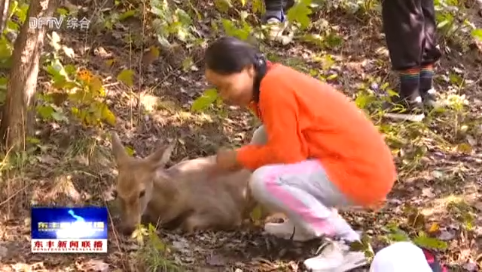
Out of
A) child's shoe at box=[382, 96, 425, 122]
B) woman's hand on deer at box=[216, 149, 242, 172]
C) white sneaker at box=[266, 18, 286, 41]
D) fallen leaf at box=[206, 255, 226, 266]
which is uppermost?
white sneaker at box=[266, 18, 286, 41]

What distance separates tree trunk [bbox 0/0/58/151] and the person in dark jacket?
2709mm

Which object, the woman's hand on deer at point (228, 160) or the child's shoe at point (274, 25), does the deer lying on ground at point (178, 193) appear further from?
the child's shoe at point (274, 25)

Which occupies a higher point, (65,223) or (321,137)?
(321,137)

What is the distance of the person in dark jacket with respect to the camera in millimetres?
6387

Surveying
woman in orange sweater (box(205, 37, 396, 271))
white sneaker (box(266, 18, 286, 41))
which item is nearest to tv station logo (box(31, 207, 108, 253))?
woman in orange sweater (box(205, 37, 396, 271))

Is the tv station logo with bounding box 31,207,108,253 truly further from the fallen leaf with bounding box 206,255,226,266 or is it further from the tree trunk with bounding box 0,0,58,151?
the tree trunk with bounding box 0,0,58,151

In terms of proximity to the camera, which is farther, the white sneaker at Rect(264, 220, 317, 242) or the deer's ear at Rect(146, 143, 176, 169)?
the deer's ear at Rect(146, 143, 176, 169)

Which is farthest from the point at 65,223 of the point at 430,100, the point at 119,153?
the point at 430,100

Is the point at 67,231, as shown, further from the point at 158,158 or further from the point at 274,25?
the point at 274,25

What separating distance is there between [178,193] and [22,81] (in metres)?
1.17

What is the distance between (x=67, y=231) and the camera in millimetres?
4316

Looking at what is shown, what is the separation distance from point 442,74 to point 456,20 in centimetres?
90

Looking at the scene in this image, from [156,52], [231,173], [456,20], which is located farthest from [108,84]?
[456,20]

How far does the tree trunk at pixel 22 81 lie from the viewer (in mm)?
5012
